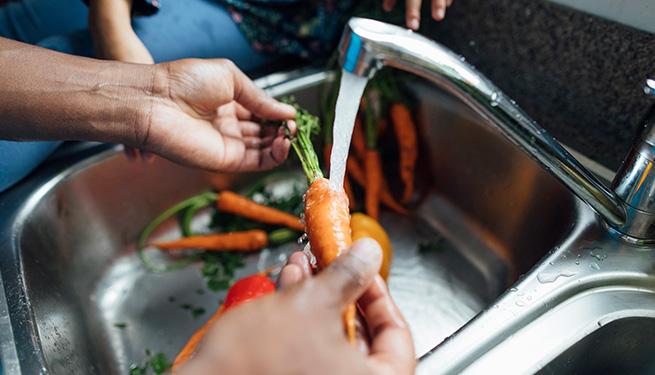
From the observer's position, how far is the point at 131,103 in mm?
783

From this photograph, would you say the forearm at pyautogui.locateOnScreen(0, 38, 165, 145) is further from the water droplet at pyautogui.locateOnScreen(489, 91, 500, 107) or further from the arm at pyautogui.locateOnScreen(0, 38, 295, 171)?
the water droplet at pyautogui.locateOnScreen(489, 91, 500, 107)

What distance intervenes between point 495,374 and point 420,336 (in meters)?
0.32

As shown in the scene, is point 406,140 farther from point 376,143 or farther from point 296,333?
point 296,333

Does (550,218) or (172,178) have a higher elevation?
(550,218)

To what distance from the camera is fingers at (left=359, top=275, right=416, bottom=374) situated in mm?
457

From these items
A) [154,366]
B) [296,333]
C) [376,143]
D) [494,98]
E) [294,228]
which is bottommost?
[154,366]

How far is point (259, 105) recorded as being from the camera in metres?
0.87

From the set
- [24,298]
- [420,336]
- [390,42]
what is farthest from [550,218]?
[24,298]

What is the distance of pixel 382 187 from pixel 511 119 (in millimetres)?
512

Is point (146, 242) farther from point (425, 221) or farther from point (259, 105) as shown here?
point (425, 221)

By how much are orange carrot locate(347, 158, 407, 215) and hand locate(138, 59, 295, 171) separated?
0.84ft

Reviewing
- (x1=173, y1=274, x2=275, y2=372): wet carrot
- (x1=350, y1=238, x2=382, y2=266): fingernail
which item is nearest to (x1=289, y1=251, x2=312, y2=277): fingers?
(x1=350, y1=238, x2=382, y2=266): fingernail

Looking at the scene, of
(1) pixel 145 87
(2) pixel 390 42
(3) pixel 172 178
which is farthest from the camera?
(3) pixel 172 178

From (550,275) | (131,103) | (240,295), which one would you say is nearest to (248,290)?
(240,295)
